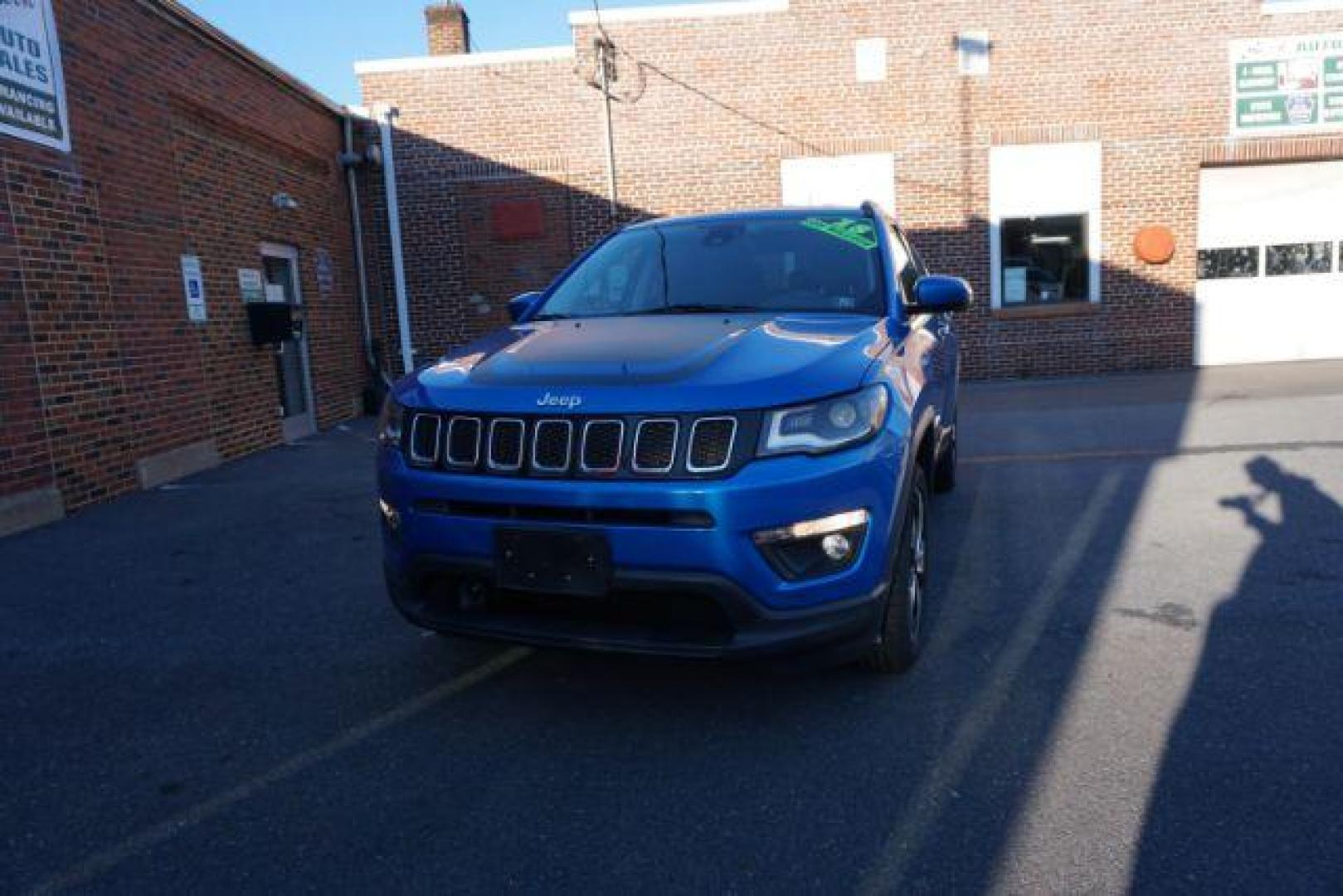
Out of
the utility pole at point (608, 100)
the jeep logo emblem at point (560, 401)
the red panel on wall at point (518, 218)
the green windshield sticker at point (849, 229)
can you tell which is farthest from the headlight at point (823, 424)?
the red panel on wall at point (518, 218)

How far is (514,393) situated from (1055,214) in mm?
12235

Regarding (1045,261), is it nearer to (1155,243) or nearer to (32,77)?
(1155,243)

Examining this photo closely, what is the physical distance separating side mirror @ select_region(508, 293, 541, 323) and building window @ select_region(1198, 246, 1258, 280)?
1226 cm

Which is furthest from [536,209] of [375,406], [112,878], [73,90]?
[112,878]

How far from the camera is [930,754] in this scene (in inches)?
106

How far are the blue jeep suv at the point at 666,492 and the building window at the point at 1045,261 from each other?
10.9 metres

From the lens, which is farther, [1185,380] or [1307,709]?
[1185,380]

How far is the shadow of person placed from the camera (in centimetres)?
211

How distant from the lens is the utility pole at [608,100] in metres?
12.6

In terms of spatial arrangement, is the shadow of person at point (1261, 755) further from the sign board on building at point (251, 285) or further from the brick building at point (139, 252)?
the sign board on building at point (251, 285)

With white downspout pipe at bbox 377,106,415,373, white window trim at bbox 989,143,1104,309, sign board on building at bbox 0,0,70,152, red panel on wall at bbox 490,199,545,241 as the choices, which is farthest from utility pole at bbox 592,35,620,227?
sign board on building at bbox 0,0,70,152

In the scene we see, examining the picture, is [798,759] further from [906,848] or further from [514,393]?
[514,393]

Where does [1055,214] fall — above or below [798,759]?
above

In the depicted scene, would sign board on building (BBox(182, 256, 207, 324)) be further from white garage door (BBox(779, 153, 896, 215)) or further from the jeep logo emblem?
white garage door (BBox(779, 153, 896, 215))
